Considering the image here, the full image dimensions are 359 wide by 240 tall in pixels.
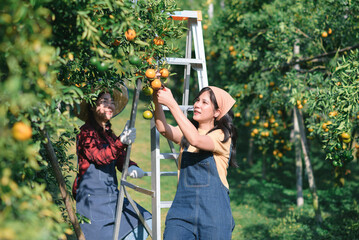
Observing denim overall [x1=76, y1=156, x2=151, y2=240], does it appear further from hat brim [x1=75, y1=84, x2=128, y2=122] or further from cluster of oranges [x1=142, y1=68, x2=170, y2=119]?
cluster of oranges [x1=142, y1=68, x2=170, y2=119]

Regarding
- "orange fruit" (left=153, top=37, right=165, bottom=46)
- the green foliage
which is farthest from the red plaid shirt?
the green foliage

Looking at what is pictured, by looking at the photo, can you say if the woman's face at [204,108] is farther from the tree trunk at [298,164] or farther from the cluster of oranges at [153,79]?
the tree trunk at [298,164]

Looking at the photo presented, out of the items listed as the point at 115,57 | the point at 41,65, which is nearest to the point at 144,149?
the point at 115,57

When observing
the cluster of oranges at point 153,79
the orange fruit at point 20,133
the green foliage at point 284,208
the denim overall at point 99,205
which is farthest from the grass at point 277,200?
the orange fruit at point 20,133

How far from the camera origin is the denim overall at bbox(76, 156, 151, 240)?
2777 mm

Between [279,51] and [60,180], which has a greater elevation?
[279,51]

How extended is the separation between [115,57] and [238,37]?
15.3 feet

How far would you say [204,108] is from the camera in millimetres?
2547

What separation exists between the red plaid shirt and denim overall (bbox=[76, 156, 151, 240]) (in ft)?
0.22

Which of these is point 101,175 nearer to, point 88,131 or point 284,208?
point 88,131

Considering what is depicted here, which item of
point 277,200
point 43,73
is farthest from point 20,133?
point 277,200

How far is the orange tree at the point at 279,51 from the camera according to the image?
4824mm

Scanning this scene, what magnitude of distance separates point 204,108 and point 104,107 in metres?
0.82

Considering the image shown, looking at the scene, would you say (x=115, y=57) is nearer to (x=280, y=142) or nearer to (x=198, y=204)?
(x=198, y=204)
